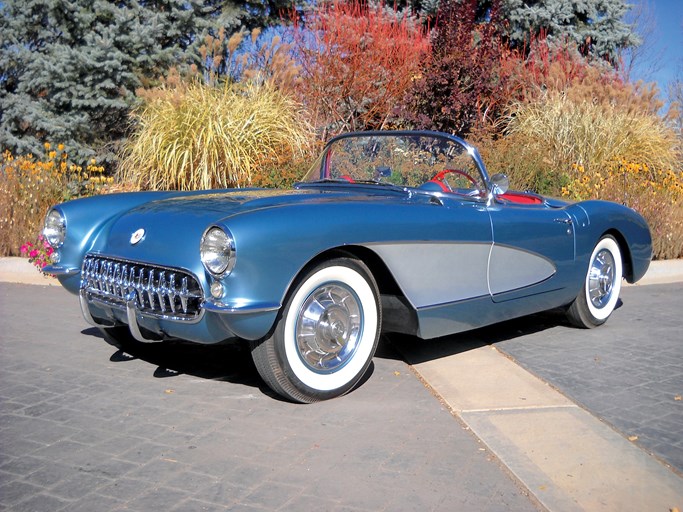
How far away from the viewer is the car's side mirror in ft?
15.5

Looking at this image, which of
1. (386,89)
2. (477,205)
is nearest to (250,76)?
(386,89)

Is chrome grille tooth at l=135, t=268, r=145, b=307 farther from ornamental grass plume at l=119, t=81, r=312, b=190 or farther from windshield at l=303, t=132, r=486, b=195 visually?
ornamental grass plume at l=119, t=81, r=312, b=190

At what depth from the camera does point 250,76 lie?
11.7 m

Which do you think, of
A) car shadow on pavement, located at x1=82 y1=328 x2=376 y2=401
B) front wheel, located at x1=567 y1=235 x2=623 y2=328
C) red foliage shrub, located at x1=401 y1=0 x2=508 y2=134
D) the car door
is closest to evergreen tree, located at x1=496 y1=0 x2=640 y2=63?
red foliage shrub, located at x1=401 y1=0 x2=508 y2=134

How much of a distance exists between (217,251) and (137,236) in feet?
2.25

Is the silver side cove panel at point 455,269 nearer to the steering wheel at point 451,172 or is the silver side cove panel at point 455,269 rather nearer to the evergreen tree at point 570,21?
the steering wheel at point 451,172

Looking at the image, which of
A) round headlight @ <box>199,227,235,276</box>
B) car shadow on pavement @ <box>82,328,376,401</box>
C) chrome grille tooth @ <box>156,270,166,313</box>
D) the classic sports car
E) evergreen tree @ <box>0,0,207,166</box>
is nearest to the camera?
round headlight @ <box>199,227,235,276</box>

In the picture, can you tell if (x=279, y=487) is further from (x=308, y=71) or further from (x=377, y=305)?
(x=308, y=71)

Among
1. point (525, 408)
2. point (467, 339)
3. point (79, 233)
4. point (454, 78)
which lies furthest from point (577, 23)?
point (79, 233)

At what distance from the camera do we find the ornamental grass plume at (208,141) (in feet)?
30.9

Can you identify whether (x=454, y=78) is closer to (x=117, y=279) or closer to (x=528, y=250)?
(x=528, y=250)

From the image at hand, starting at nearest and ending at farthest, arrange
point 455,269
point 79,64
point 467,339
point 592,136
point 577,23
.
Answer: point 455,269
point 467,339
point 592,136
point 79,64
point 577,23

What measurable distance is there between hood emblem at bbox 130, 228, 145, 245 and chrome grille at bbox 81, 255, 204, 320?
12cm

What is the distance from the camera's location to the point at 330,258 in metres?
3.84
